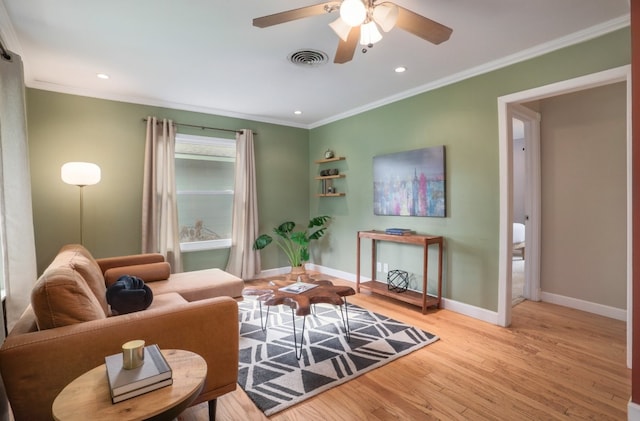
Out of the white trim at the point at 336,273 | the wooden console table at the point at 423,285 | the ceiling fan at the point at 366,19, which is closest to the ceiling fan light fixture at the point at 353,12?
the ceiling fan at the point at 366,19

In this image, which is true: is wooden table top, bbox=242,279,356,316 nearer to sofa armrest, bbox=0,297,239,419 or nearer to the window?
sofa armrest, bbox=0,297,239,419

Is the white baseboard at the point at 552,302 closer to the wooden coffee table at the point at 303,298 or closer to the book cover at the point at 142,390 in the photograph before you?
the wooden coffee table at the point at 303,298

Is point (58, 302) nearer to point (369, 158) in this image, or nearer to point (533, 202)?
point (369, 158)

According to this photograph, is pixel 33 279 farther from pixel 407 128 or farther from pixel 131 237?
pixel 407 128

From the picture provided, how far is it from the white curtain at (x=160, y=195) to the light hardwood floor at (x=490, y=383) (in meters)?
2.63

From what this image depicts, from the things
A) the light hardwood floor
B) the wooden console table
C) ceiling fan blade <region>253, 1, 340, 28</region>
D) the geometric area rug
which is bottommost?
the light hardwood floor

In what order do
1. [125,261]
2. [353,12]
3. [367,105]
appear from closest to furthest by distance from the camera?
[353,12] → [125,261] → [367,105]

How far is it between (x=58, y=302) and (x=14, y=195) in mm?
1509

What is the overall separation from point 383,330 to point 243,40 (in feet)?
9.35

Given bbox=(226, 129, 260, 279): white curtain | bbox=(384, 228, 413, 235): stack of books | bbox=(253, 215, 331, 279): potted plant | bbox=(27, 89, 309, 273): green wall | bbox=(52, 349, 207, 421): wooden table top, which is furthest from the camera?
bbox=(253, 215, 331, 279): potted plant

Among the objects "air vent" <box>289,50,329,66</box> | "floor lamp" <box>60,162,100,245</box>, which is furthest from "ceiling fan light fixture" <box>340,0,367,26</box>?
"floor lamp" <box>60,162,100,245</box>

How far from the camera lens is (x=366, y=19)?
6.04 ft

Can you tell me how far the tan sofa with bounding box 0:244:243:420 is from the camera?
4.30ft

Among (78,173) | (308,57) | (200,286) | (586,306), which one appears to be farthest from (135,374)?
(586,306)
